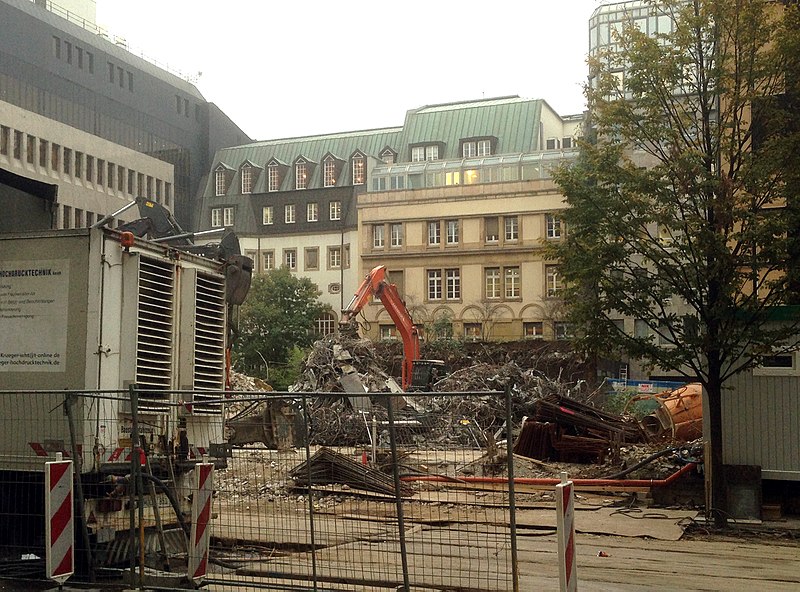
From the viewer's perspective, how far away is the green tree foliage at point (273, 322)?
2867 inches

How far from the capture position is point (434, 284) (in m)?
76.8

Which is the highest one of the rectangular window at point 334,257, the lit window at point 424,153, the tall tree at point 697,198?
the lit window at point 424,153

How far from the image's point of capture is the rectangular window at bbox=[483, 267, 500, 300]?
246ft

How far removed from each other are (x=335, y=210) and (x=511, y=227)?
18.7 meters

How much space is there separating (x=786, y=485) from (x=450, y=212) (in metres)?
60.1

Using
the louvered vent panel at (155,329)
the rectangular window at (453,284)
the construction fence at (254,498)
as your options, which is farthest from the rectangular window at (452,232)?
the construction fence at (254,498)

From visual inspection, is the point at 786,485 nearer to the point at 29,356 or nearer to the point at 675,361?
the point at 675,361

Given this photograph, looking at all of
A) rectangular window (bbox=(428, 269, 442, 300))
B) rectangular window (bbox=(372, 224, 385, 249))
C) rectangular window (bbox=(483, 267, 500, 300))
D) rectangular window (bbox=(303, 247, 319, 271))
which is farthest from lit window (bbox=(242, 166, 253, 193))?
rectangular window (bbox=(483, 267, 500, 300))

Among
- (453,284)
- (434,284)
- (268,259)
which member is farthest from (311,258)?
(453,284)

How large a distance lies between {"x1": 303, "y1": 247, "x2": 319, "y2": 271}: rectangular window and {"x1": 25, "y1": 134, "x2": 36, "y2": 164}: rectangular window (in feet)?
84.7

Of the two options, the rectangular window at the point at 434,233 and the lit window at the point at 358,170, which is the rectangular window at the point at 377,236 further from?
the lit window at the point at 358,170

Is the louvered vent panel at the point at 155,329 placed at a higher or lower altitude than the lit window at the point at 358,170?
lower

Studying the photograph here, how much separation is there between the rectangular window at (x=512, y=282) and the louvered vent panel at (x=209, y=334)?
6254cm

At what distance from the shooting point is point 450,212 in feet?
249
